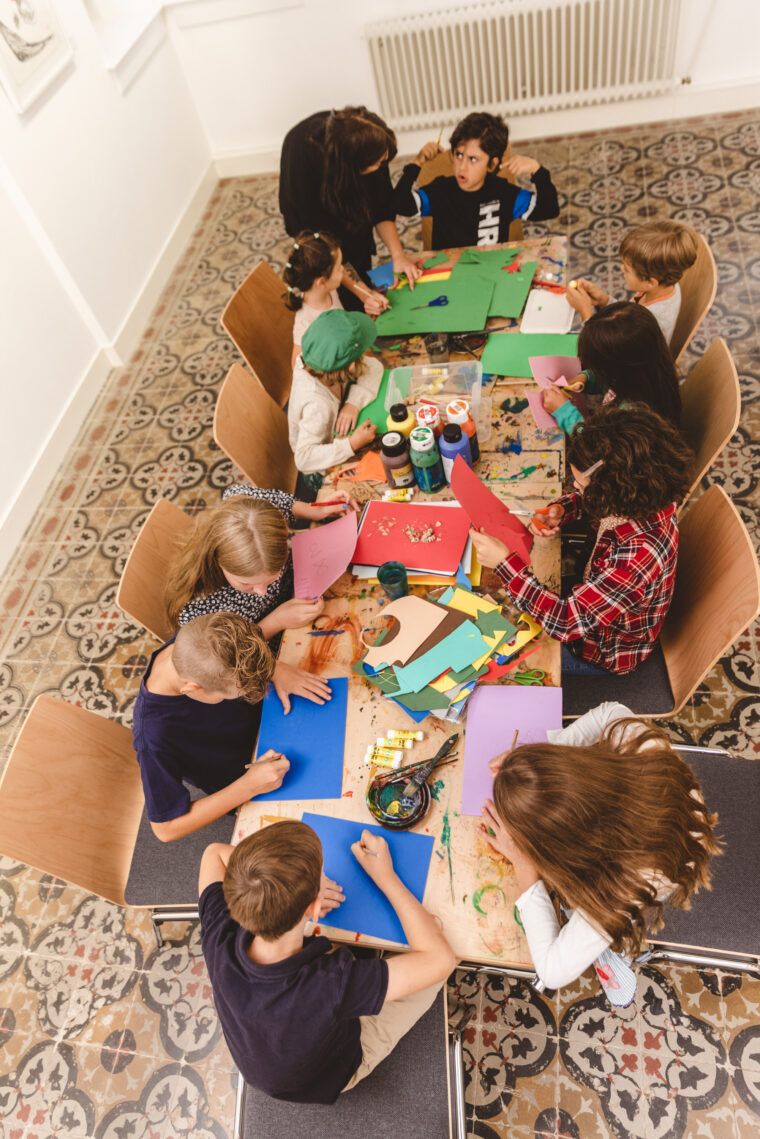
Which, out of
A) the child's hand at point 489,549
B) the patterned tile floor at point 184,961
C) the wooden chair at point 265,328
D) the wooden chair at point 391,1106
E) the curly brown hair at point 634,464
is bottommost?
the patterned tile floor at point 184,961

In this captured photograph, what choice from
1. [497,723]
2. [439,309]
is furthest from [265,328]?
[497,723]

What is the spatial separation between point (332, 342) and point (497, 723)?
1.19 metres

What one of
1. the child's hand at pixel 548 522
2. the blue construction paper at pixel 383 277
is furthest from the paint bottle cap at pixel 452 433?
the blue construction paper at pixel 383 277

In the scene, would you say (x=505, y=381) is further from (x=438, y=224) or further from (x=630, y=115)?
(x=630, y=115)

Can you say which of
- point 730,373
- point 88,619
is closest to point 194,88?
point 88,619

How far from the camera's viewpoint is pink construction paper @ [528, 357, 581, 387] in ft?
6.76

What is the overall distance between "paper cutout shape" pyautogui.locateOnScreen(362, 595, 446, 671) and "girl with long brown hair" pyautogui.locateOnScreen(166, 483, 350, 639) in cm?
20

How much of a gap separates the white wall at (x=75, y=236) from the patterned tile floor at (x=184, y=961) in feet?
0.67

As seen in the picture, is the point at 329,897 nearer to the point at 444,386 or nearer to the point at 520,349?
the point at 444,386

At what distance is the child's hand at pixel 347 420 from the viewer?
6.95ft

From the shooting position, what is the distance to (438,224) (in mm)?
2781

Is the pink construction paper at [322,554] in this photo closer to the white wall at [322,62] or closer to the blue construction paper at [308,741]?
the blue construction paper at [308,741]

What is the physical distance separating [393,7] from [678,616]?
12.8 feet

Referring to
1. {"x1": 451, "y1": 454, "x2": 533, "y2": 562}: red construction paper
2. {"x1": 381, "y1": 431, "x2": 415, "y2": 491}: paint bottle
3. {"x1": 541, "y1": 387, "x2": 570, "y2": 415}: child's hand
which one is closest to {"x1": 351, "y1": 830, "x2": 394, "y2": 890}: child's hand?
{"x1": 451, "y1": 454, "x2": 533, "y2": 562}: red construction paper
